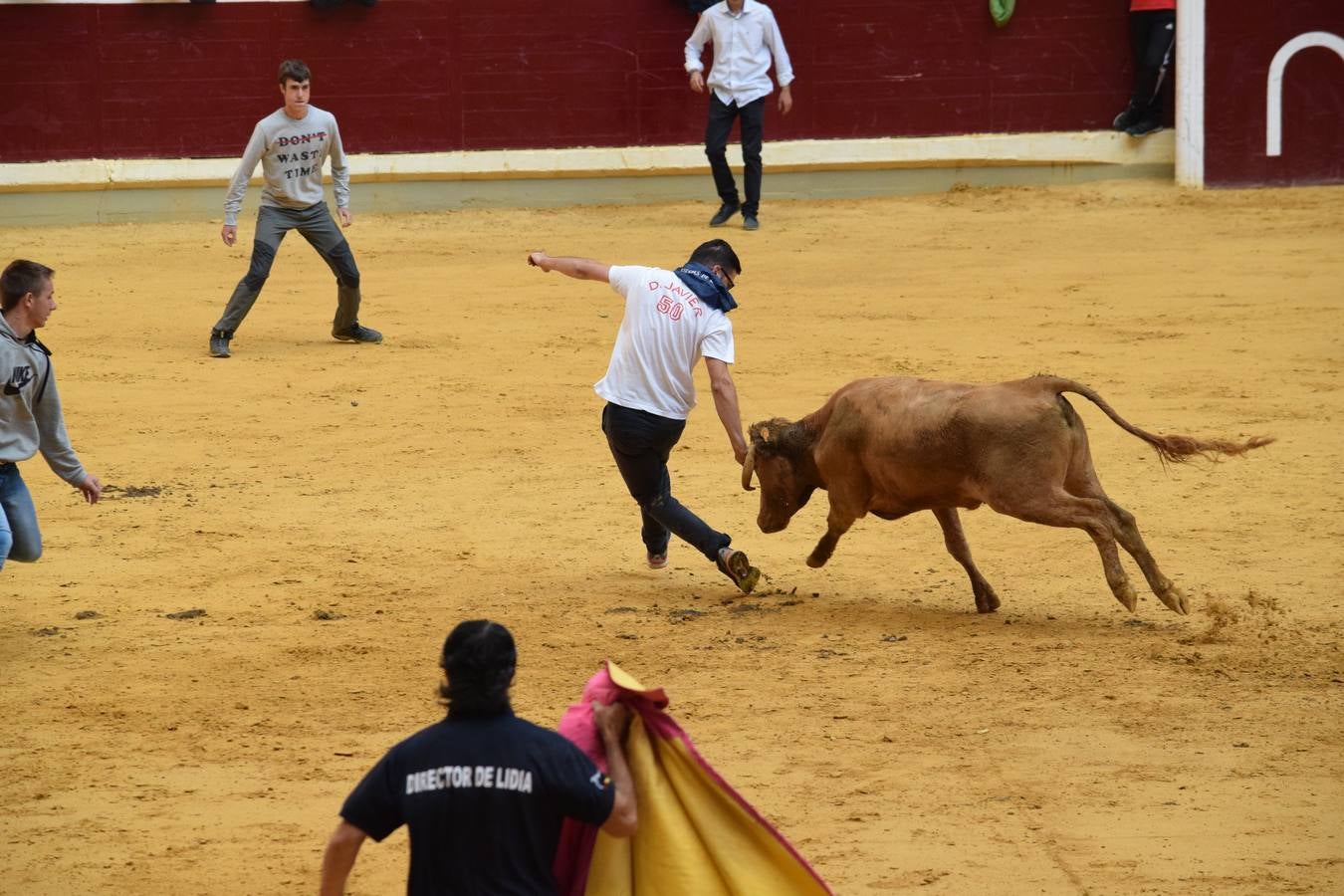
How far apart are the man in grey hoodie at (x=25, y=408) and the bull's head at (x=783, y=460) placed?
9.14 feet

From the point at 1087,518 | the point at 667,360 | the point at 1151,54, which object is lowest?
the point at 1087,518

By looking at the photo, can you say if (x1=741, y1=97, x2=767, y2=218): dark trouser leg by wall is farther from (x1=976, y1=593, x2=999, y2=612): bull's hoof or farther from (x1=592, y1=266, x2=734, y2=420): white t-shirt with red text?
(x1=976, y1=593, x2=999, y2=612): bull's hoof

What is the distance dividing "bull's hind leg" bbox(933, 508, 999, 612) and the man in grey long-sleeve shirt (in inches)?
240

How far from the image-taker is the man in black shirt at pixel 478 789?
3408 millimetres

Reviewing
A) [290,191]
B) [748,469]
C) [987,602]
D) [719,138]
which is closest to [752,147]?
[719,138]

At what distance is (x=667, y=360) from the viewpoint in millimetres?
7449

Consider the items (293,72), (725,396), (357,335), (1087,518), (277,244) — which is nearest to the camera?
(1087,518)

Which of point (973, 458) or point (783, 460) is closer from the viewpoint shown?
point (973, 458)

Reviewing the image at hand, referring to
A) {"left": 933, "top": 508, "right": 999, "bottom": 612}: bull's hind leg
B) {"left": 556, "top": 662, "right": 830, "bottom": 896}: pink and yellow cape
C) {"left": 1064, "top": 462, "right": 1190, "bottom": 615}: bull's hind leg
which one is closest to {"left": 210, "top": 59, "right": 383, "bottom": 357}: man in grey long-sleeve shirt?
{"left": 933, "top": 508, "right": 999, "bottom": 612}: bull's hind leg

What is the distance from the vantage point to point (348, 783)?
18.4ft

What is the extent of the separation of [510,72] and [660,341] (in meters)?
11.6

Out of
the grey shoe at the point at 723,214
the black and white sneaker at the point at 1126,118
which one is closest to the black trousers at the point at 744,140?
the grey shoe at the point at 723,214

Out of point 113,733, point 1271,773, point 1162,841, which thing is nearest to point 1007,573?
point 1271,773

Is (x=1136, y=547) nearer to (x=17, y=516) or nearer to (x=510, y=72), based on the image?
(x=17, y=516)
